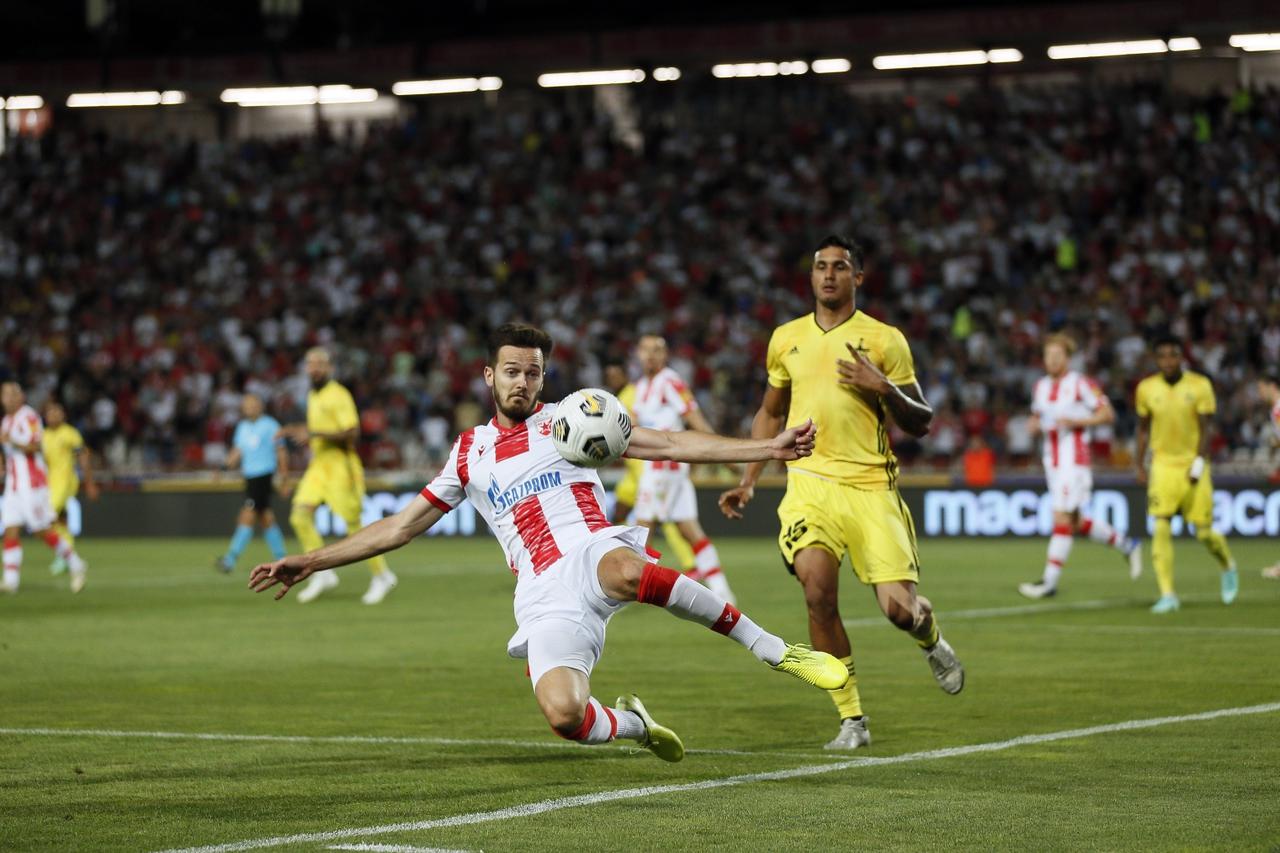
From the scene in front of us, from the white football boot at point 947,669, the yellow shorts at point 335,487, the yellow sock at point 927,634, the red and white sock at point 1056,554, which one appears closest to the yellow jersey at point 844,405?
the yellow sock at point 927,634

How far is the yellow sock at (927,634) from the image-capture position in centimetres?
948

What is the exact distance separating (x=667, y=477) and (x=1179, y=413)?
489 cm

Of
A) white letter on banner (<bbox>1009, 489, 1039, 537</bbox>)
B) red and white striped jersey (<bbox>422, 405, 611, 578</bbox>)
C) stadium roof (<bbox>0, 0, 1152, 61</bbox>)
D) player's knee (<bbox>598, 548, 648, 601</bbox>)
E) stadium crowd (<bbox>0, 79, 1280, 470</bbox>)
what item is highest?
stadium roof (<bbox>0, 0, 1152, 61</bbox>)

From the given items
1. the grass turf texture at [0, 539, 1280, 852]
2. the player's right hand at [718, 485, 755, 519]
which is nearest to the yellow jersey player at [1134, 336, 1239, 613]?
the grass turf texture at [0, 539, 1280, 852]

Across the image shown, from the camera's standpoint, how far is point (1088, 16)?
37.2 metres

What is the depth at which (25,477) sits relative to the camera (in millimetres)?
22234

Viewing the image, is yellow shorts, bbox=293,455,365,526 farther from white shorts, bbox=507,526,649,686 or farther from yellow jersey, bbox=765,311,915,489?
white shorts, bbox=507,526,649,686

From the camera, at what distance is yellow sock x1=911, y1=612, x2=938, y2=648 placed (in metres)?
9.48

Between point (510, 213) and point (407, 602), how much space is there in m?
21.7

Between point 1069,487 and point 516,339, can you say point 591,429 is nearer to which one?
point 516,339

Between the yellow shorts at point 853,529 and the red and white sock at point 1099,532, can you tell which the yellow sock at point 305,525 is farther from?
the yellow shorts at point 853,529

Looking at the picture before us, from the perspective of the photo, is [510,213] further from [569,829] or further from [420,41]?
[569,829]

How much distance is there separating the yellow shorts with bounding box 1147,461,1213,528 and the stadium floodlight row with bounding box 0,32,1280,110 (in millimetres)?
21926


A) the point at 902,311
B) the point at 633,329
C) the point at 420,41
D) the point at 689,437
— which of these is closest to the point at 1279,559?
the point at 902,311
